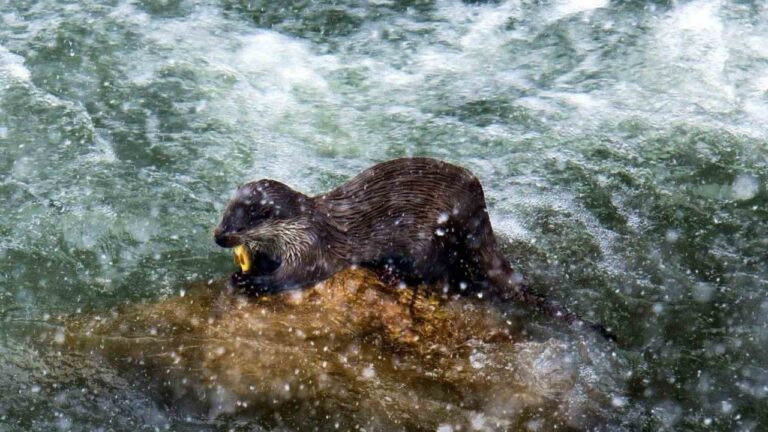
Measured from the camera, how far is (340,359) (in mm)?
4707

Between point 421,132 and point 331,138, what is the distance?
70 centimetres

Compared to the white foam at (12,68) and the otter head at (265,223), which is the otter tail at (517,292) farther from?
the white foam at (12,68)

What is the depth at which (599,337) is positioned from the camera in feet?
16.6

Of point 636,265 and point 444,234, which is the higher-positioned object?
point 444,234

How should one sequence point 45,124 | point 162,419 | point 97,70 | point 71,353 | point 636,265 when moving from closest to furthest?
point 162,419
point 71,353
point 636,265
point 45,124
point 97,70

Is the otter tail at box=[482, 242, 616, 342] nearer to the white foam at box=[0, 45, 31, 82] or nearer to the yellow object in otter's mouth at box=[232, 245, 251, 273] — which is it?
the yellow object in otter's mouth at box=[232, 245, 251, 273]

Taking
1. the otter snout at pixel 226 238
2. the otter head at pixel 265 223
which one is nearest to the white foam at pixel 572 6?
the otter head at pixel 265 223

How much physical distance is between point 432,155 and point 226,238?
2759mm

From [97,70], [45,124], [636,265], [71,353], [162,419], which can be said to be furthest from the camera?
[97,70]

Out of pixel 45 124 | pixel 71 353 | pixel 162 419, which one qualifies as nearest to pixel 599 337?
pixel 162 419

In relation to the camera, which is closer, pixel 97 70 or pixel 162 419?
pixel 162 419

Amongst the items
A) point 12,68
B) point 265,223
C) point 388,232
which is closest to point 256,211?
point 265,223

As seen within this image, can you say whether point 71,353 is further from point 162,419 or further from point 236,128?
point 236,128

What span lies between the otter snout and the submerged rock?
1.34ft
